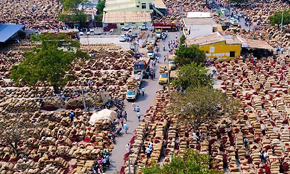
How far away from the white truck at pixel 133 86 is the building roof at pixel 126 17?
2908 cm

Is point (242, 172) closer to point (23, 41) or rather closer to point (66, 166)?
point (66, 166)

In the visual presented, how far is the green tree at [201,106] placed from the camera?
27.8 m

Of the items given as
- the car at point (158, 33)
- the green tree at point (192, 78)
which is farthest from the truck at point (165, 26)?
the green tree at point (192, 78)

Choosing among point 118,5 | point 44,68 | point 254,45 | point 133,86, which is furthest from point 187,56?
point 118,5

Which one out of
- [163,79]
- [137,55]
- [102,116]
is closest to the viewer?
[102,116]

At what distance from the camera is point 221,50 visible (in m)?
47.1

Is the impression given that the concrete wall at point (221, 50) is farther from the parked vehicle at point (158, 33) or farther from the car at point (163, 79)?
the parked vehicle at point (158, 33)

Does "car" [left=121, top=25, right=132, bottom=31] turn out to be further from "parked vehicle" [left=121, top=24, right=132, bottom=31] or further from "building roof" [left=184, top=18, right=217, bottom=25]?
"building roof" [left=184, top=18, right=217, bottom=25]

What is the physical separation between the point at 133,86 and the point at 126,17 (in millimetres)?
33477

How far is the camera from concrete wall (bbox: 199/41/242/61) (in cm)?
4684

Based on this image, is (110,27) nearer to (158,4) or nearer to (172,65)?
(158,4)

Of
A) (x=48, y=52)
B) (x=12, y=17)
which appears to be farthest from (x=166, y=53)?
(x=12, y=17)

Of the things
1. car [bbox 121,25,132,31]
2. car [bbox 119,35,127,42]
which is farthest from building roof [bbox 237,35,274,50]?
car [bbox 121,25,132,31]

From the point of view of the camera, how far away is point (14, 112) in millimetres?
35375
